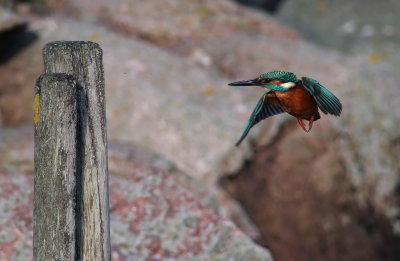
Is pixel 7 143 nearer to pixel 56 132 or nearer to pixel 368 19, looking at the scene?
pixel 56 132

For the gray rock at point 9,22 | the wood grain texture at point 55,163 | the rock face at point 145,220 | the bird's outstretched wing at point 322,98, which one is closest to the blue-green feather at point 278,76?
the bird's outstretched wing at point 322,98

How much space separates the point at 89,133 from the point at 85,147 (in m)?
0.09

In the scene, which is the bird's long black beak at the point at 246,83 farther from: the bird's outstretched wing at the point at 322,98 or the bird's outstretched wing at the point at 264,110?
the bird's outstretched wing at the point at 264,110

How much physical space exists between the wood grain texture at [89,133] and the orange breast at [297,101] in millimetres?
1232

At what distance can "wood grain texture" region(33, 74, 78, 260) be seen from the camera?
3.53m

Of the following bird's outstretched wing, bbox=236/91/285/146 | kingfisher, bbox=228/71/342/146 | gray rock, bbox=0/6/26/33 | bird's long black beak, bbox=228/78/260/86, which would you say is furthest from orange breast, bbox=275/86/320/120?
gray rock, bbox=0/6/26/33

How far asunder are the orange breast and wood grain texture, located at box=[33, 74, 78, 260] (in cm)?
126

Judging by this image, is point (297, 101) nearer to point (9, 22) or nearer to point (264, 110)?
point (264, 110)

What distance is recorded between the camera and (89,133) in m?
3.79

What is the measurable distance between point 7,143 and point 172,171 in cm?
203

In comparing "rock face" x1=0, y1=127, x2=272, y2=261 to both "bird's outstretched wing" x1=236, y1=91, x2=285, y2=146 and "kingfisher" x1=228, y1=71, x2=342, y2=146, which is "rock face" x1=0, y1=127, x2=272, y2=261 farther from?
"kingfisher" x1=228, y1=71, x2=342, y2=146

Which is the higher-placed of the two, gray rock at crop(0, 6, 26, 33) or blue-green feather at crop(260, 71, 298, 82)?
gray rock at crop(0, 6, 26, 33)

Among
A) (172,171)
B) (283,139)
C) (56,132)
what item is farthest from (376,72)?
(56,132)

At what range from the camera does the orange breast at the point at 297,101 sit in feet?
10.6
